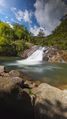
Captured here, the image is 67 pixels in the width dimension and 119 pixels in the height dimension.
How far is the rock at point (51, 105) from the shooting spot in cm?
886

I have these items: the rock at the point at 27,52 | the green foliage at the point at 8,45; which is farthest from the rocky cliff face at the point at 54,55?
the green foliage at the point at 8,45

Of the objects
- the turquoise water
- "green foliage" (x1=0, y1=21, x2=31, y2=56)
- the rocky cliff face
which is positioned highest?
"green foliage" (x1=0, y1=21, x2=31, y2=56)

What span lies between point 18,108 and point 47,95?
1470 millimetres

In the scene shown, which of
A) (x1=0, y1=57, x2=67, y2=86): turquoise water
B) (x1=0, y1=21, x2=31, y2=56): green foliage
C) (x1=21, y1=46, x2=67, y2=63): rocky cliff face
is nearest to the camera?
(x1=0, y1=57, x2=67, y2=86): turquoise water

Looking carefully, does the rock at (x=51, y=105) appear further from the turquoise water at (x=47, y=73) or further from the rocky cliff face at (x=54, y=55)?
the rocky cliff face at (x=54, y=55)

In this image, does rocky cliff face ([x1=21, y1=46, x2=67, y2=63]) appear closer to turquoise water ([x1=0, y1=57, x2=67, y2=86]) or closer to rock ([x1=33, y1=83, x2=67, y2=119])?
turquoise water ([x1=0, y1=57, x2=67, y2=86])

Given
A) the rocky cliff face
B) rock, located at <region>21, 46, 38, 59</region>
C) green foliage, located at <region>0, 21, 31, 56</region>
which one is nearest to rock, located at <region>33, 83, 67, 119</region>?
the rocky cliff face

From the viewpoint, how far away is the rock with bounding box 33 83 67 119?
8.86 metres

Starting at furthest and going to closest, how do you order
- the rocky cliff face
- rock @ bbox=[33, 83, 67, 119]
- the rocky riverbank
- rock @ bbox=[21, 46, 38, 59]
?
rock @ bbox=[21, 46, 38, 59]
the rocky cliff face
rock @ bbox=[33, 83, 67, 119]
the rocky riverbank

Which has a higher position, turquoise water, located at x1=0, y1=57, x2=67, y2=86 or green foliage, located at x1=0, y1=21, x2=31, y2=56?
green foliage, located at x1=0, y1=21, x2=31, y2=56

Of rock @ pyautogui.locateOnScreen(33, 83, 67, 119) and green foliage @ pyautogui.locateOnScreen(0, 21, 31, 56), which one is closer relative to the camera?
rock @ pyautogui.locateOnScreen(33, 83, 67, 119)

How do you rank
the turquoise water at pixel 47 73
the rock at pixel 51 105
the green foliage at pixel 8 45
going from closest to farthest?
the rock at pixel 51 105 < the turquoise water at pixel 47 73 < the green foliage at pixel 8 45

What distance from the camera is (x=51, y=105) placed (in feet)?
30.0

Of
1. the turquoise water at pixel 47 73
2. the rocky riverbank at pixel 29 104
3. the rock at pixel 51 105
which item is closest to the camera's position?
the rocky riverbank at pixel 29 104
